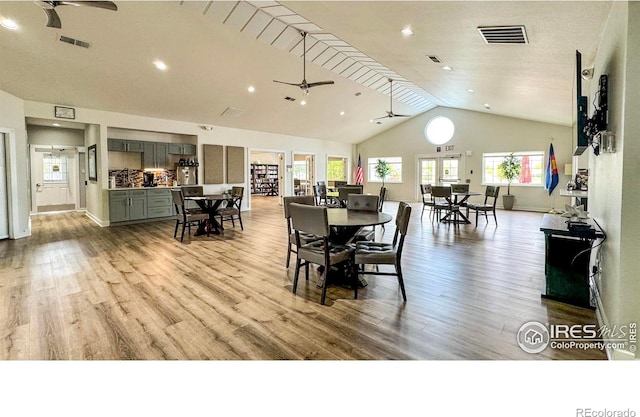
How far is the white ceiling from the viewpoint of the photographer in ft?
11.6

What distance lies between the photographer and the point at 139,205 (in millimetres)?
7777

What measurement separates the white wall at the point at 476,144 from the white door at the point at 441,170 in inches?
9.6

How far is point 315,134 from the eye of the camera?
12.0m

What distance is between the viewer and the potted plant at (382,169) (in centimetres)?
1329

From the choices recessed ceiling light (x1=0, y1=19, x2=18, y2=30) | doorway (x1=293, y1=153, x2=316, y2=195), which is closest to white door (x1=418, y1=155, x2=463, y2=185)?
doorway (x1=293, y1=153, x2=316, y2=195)

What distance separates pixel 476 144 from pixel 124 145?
1071cm

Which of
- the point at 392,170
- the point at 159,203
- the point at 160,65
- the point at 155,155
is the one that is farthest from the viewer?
the point at 392,170

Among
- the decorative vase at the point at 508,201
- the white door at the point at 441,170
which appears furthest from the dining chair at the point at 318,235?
the white door at the point at 441,170

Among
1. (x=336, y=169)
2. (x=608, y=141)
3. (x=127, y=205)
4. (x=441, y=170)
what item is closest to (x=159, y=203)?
(x=127, y=205)

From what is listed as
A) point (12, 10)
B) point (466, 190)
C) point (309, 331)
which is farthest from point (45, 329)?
point (466, 190)

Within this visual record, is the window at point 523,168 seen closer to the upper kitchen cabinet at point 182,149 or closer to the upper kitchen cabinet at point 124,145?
the upper kitchen cabinet at point 182,149

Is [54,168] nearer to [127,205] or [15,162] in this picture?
[127,205]
